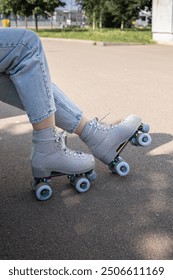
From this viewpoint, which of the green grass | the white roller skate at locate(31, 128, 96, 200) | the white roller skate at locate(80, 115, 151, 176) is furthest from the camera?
the green grass

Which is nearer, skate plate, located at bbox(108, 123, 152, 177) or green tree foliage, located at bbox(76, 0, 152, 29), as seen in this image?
skate plate, located at bbox(108, 123, 152, 177)

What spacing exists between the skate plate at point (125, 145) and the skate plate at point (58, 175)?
157 mm

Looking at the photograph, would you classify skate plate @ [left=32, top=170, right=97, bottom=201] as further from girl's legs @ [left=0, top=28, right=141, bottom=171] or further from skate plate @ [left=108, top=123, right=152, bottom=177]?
girl's legs @ [left=0, top=28, right=141, bottom=171]

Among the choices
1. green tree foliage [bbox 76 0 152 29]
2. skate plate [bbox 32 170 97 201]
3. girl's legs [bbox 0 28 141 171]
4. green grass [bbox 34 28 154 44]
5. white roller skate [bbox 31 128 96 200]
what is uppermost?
green tree foliage [bbox 76 0 152 29]

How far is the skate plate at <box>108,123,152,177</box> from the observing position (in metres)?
2.51

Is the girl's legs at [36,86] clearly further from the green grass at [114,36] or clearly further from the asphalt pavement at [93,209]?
the green grass at [114,36]

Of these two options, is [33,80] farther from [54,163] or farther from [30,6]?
[30,6]

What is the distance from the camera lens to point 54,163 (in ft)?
7.25

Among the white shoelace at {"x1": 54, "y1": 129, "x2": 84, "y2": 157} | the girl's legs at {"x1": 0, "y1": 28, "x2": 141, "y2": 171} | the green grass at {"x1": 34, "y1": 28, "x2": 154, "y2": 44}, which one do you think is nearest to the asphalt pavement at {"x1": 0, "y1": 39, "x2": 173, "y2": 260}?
the white shoelace at {"x1": 54, "y1": 129, "x2": 84, "y2": 157}

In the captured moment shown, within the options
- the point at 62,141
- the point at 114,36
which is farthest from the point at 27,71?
the point at 114,36

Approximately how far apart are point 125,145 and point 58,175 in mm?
469

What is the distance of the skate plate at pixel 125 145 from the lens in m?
2.51

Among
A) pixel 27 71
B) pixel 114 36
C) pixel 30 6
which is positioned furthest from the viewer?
pixel 30 6

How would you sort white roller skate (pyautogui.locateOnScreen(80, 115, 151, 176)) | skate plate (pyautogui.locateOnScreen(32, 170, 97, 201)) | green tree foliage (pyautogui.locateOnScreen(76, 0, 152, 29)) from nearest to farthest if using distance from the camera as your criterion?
skate plate (pyautogui.locateOnScreen(32, 170, 97, 201)) < white roller skate (pyautogui.locateOnScreen(80, 115, 151, 176)) < green tree foliage (pyautogui.locateOnScreen(76, 0, 152, 29))
